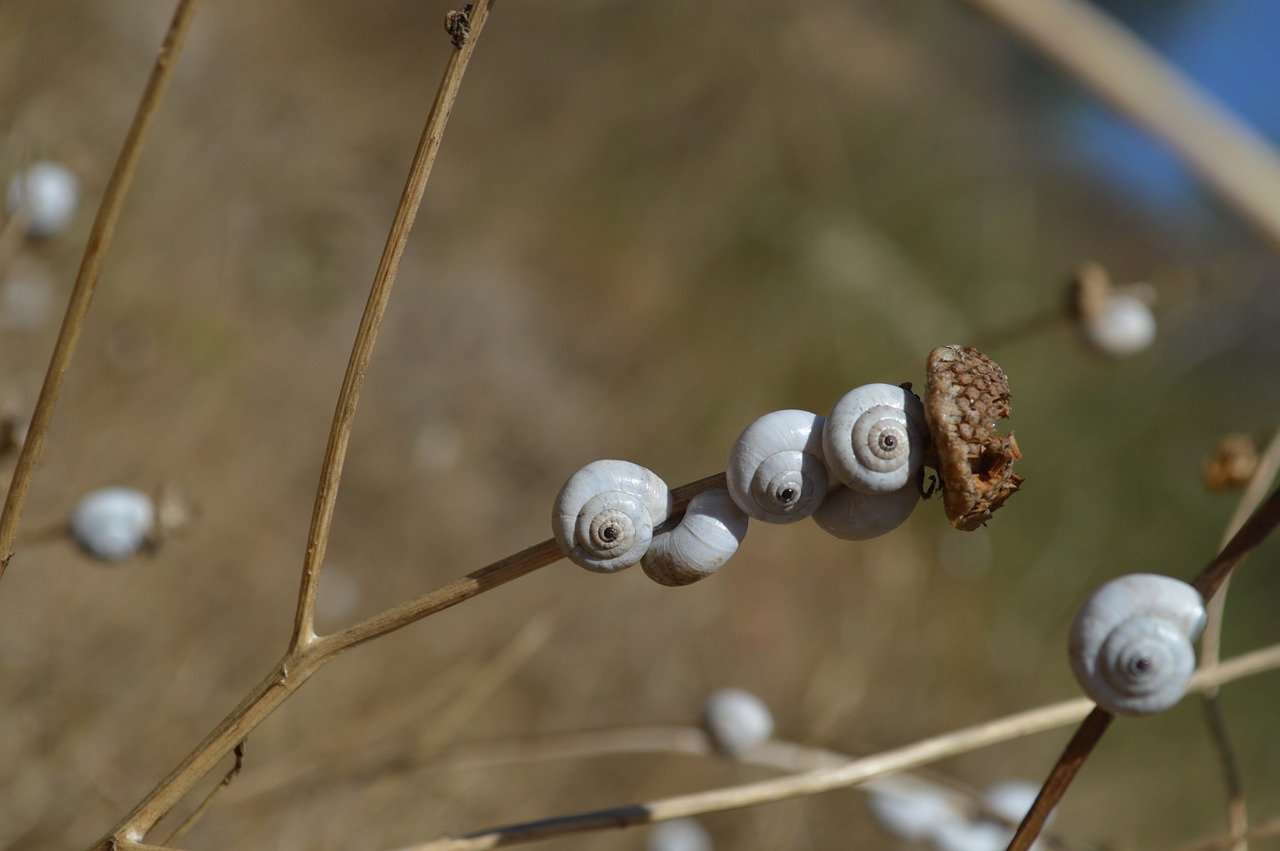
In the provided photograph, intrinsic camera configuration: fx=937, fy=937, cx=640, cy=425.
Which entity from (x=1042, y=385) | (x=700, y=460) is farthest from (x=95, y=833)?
(x=1042, y=385)

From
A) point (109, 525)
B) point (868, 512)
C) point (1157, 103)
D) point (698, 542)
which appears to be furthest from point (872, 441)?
point (109, 525)

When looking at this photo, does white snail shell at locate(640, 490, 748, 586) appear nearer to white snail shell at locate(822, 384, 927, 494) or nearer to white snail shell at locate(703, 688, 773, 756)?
white snail shell at locate(822, 384, 927, 494)

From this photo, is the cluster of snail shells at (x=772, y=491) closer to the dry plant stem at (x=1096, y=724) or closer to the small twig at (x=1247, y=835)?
the dry plant stem at (x=1096, y=724)

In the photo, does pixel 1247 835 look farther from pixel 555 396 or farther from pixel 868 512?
pixel 555 396

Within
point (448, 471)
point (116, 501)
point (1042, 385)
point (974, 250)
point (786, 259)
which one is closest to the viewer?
point (116, 501)

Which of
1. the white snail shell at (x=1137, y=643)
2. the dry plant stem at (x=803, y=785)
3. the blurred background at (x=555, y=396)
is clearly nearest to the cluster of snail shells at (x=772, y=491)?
the white snail shell at (x=1137, y=643)

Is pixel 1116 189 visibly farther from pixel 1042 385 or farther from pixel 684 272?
pixel 684 272
